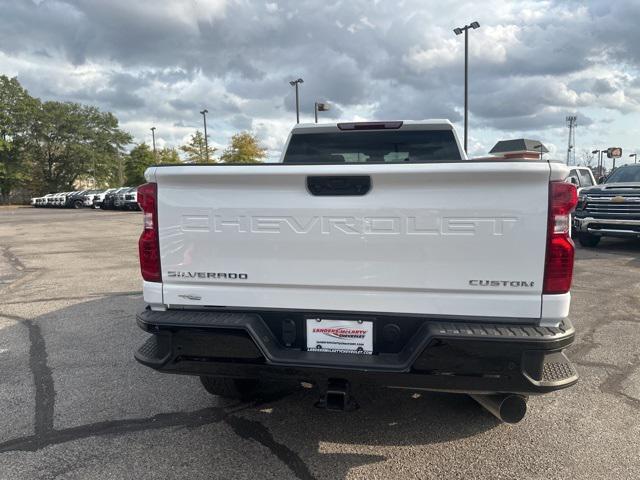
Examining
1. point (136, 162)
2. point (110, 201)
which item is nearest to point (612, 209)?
point (110, 201)

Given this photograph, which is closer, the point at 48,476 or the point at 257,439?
the point at 48,476

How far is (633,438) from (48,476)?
139 inches

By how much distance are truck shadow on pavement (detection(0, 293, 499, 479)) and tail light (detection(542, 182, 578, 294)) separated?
1.30m

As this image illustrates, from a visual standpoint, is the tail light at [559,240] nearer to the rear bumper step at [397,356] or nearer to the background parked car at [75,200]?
the rear bumper step at [397,356]

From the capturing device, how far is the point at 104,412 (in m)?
3.46

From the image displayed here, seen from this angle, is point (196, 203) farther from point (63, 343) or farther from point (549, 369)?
point (63, 343)

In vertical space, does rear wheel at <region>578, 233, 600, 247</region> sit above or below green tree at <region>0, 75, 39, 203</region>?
below

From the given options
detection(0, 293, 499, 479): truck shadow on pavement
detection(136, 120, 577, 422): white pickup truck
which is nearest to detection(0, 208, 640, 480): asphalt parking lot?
detection(0, 293, 499, 479): truck shadow on pavement

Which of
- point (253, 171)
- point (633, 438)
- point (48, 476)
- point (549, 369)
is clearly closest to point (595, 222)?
point (633, 438)

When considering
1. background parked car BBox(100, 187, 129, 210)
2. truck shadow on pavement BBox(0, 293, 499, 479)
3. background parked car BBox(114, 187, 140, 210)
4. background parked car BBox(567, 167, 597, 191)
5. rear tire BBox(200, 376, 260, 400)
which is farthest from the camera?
background parked car BBox(100, 187, 129, 210)

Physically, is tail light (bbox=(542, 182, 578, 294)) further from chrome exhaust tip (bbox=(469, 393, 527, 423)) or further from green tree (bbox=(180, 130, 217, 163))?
green tree (bbox=(180, 130, 217, 163))

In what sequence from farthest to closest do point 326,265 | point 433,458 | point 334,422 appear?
point 334,422, point 433,458, point 326,265

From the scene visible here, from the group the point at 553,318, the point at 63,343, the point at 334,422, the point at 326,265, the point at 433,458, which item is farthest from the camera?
the point at 63,343

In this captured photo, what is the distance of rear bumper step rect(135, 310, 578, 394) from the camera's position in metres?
2.36
